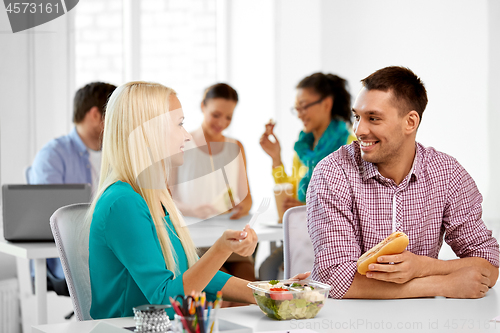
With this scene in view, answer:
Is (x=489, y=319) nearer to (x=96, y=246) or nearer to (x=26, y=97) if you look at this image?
(x=96, y=246)

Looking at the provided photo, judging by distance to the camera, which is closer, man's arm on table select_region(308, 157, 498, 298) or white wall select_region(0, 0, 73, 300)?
man's arm on table select_region(308, 157, 498, 298)

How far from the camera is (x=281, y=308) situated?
1177 millimetres

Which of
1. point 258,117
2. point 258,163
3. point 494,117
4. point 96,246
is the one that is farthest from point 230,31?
point 96,246

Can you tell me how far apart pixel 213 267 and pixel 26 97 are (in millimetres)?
3061

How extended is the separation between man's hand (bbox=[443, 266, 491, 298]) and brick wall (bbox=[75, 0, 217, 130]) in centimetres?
320

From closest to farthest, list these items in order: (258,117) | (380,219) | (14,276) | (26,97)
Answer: (380,219) → (14,276) → (26,97) → (258,117)

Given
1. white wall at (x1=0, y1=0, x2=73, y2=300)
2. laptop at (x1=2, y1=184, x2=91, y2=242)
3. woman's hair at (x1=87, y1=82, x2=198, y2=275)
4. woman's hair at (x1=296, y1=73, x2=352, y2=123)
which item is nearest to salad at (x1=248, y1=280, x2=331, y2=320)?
woman's hair at (x1=87, y1=82, x2=198, y2=275)

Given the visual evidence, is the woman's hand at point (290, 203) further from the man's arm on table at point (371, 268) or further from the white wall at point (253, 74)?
the white wall at point (253, 74)

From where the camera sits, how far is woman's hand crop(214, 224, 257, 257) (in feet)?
3.62

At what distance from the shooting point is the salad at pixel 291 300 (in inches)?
46.3

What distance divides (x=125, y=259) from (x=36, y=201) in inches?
44.2

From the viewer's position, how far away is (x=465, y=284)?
1.48 meters

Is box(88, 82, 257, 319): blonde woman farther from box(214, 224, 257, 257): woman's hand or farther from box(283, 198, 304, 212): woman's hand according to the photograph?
box(283, 198, 304, 212): woman's hand

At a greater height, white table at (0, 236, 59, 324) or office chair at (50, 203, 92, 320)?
office chair at (50, 203, 92, 320)
